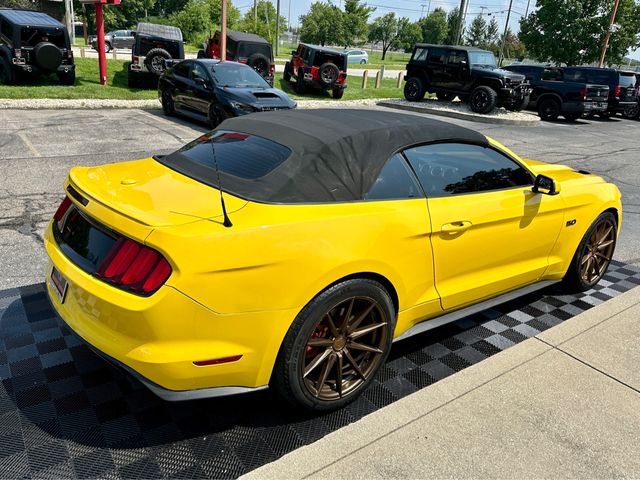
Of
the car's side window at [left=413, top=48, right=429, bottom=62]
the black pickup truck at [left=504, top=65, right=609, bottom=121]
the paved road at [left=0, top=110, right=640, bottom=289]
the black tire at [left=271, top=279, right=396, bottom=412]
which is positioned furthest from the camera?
the car's side window at [left=413, top=48, right=429, bottom=62]

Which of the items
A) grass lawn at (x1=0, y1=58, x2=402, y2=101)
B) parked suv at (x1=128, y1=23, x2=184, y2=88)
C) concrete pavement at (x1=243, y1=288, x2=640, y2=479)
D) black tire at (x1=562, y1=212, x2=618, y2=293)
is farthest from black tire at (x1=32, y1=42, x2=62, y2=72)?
concrete pavement at (x1=243, y1=288, x2=640, y2=479)

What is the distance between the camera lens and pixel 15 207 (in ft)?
18.5

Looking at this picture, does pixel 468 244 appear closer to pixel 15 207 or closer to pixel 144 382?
pixel 144 382

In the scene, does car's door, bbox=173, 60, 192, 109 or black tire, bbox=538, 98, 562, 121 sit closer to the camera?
car's door, bbox=173, 60, 192, 109

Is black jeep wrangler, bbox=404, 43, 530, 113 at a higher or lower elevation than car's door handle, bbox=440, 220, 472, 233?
higher

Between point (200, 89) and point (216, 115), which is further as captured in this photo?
point (200, 89)

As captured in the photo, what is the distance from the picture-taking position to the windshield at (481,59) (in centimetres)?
1769

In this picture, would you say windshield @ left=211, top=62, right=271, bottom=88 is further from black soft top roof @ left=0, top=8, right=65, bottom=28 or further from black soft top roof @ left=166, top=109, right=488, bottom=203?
black soft top roof @ left=166, top=109, right=488, bottom=203

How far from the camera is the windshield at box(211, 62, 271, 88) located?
11.2 m

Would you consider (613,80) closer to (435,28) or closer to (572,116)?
(572,116)

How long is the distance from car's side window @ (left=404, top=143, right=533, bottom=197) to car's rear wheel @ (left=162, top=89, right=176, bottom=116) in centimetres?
1064

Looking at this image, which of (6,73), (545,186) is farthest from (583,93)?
(6,73)

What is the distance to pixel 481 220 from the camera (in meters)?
3.17

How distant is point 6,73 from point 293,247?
1567cm
